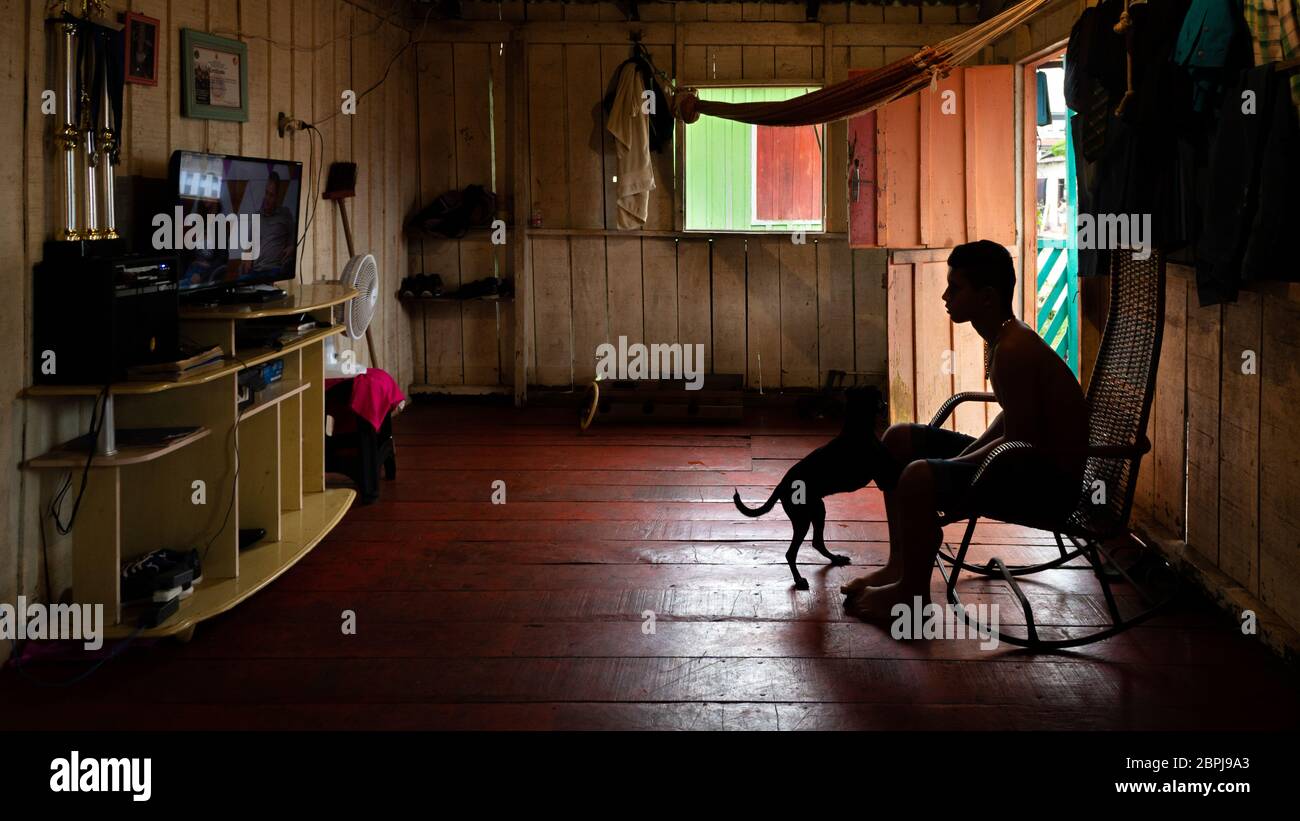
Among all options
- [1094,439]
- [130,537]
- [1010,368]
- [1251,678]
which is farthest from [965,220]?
[130,537]

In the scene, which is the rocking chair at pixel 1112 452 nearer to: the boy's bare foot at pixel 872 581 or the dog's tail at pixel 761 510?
the boy's bare foot at pixel 872 581

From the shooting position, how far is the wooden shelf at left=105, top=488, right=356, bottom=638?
3.32 metres

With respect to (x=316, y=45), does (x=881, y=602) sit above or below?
below

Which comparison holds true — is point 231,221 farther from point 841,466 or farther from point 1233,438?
point 1233,438

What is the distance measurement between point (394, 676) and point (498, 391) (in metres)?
4.71

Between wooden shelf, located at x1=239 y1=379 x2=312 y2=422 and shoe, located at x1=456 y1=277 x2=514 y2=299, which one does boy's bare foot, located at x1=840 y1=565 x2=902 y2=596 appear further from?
shoe, located at x1=456 y1=277 x2=514 y2=299

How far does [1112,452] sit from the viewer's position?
330 cm

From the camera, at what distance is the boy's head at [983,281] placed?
344 cm

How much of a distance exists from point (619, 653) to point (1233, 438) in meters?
1.98

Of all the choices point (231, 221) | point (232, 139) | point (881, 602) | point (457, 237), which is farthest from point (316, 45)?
point (881, 602)

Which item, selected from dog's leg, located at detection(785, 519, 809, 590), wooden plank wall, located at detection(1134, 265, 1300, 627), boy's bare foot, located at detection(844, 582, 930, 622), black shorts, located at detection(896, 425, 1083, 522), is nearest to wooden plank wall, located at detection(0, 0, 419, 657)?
dog's leg, located at detection(785, 519, 809, 590)

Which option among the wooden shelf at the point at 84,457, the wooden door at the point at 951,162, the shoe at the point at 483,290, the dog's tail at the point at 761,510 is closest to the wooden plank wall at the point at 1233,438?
the dog's tail at the point at 761,510

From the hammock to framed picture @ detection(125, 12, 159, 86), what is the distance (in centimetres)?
298
